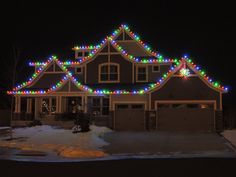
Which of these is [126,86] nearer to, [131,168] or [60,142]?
[60,142]

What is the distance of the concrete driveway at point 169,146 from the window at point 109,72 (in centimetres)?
1004

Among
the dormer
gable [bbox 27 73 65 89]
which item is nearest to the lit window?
the dormer

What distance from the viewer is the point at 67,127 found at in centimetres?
3098

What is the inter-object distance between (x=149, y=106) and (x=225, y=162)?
16.5m

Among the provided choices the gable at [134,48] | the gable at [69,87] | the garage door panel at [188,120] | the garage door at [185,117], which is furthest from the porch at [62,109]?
the gable at [134,48]

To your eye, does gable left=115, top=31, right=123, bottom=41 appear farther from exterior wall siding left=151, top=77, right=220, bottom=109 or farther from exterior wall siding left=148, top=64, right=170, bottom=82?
exterior wall siding left=151, top=77, right=220, bottom=109

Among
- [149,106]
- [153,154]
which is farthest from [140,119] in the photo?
[153,154]

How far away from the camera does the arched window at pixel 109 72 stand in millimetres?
34594

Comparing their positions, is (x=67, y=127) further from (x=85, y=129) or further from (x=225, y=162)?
(x=225, y=162)

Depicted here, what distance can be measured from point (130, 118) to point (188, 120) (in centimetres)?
448

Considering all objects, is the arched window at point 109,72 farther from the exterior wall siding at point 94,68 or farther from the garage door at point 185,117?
the garage door at point 185,117

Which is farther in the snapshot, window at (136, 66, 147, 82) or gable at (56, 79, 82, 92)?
window at (136, 66, 147, 82)

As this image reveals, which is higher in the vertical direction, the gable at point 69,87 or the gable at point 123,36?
the gable at point 123,36

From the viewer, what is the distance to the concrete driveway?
61.5 ft
